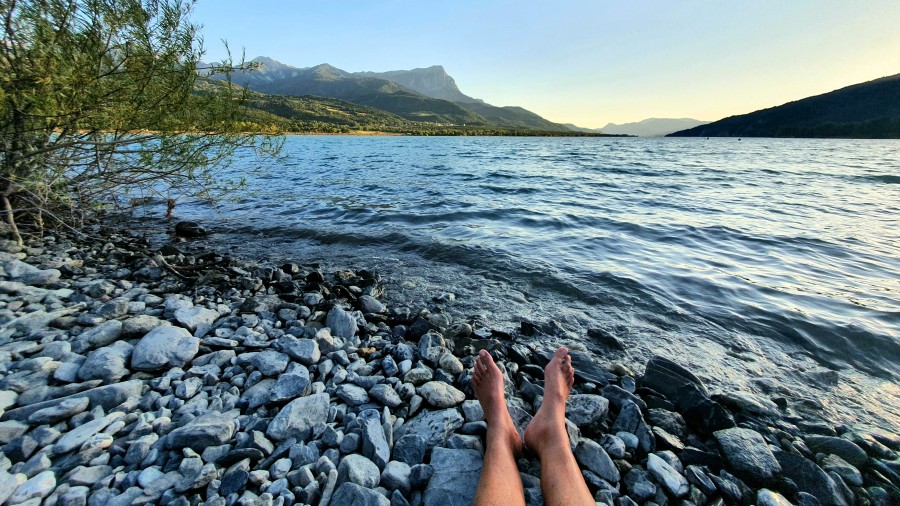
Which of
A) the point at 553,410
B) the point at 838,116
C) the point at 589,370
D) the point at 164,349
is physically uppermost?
the point at 838,116

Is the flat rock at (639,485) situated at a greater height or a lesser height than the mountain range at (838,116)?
lesser

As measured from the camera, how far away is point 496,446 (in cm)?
219

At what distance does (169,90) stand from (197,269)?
239 cm

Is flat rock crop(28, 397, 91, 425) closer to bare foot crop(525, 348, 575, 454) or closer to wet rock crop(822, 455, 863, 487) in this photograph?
bare foot crop(525, 348, 575, 454)

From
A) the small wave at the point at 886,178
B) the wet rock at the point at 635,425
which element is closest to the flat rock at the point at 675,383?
the wet rock at the point at 635,425

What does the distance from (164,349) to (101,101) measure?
3.44m

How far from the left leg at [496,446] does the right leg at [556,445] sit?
133mm

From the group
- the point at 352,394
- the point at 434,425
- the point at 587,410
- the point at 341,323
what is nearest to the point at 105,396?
the point at 352,394

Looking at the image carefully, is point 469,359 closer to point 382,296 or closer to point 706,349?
point 382,296

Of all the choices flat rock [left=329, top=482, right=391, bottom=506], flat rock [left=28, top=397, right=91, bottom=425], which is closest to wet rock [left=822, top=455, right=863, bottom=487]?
flat rock [left=329, top=482, right=391, bottom=506]

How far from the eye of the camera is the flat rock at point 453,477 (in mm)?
1905

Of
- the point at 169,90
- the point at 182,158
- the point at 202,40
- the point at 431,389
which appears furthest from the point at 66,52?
the point at 431,389

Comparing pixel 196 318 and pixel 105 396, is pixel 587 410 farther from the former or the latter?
pixel 196 318

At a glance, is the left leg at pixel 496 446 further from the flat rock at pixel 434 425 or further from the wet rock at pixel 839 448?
the wet rock at pixel 839 448
